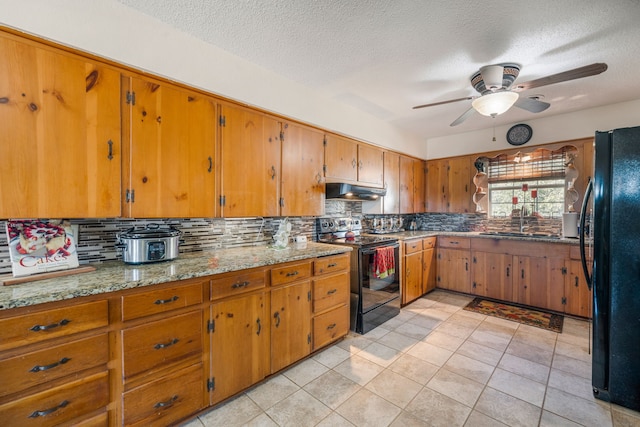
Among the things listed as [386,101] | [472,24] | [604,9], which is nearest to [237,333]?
[472,24]

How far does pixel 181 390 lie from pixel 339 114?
2.92 m

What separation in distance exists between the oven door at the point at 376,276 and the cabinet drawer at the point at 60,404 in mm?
2133

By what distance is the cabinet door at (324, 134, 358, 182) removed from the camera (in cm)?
311

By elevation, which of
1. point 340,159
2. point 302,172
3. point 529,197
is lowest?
point 529,197

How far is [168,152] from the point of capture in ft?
6.21

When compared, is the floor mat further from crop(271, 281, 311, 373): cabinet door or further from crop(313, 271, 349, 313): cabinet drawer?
crop(271, 281, 311, 373): cabinet door

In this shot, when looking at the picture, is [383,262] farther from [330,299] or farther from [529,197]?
[529,197]

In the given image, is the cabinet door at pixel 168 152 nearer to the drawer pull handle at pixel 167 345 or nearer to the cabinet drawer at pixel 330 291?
the drawer pull handle at pixel 167 345

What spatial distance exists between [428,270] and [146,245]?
369 cm

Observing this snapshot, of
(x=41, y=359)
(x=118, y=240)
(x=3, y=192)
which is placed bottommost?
(x=41, y=359)

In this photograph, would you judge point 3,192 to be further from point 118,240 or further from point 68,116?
point 118,240

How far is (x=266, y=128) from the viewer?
8.15 ft

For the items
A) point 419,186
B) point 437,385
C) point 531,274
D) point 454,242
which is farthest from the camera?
point 419,186

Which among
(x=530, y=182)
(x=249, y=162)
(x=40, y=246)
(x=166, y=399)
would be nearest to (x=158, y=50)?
(x=249, y=162)
